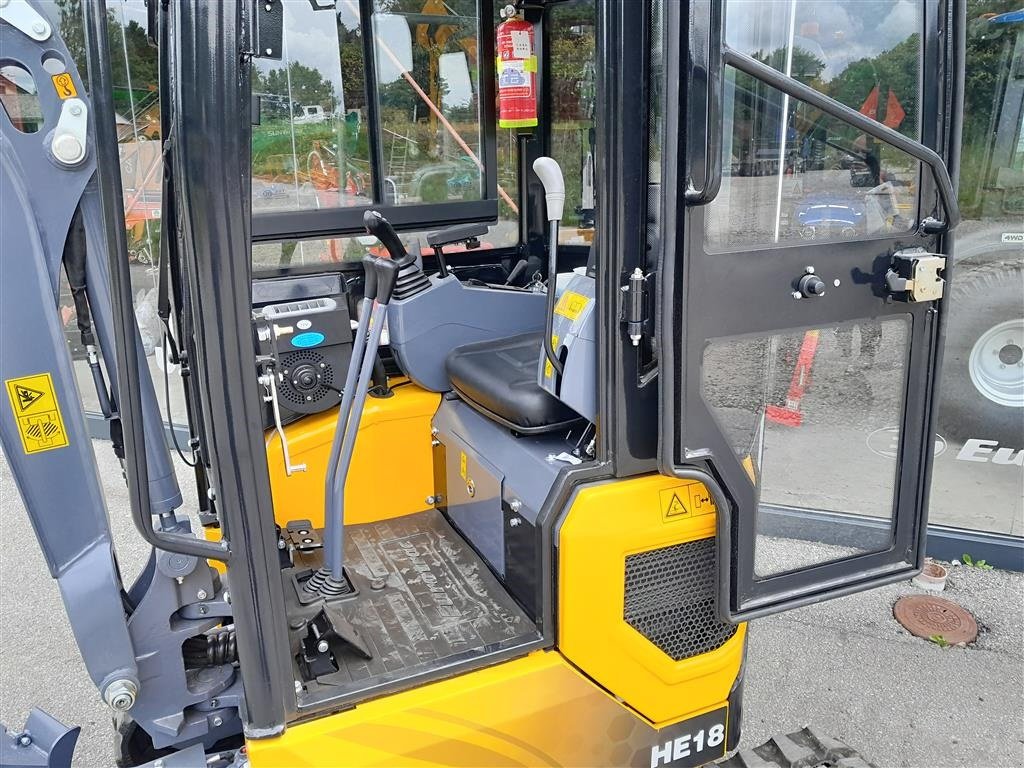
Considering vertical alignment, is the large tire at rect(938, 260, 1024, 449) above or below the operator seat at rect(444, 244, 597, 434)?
below

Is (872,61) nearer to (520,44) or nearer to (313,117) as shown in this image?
(520,44)

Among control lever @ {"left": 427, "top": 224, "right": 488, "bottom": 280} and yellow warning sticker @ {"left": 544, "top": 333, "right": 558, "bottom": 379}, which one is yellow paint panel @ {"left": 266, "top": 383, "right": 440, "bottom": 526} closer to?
control lever @ {"left": 427, "top": 224, "right": 488, "bottom": 280}

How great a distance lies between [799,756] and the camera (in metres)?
2.04

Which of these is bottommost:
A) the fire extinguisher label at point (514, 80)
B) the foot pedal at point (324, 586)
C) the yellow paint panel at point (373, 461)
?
the foot pedal at point (324, 586)

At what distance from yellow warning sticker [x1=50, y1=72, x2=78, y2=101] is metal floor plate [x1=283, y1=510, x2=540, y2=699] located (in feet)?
3.66

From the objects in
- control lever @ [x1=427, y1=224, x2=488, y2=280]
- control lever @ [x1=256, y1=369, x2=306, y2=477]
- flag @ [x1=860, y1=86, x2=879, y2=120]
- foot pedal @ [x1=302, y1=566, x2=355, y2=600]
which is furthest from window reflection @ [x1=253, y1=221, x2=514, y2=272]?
flag @ [x1=860, y1=86, x2=879, y2=120]

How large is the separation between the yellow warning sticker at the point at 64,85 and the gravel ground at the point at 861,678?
2.00 m

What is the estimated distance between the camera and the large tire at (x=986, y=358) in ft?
11.8

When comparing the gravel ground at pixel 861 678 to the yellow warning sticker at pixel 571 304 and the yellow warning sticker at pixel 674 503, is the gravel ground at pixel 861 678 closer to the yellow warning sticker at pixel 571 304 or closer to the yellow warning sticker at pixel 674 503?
the yellow warning sticker at pixel 674 503

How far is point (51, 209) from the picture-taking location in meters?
1.54

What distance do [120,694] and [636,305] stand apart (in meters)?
1.29

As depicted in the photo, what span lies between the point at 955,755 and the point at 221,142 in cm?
266

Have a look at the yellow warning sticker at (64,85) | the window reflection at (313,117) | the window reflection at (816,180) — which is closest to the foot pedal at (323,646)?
the yellow warning sticker at (64,85)

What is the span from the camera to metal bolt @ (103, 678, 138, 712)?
5.43 ft
